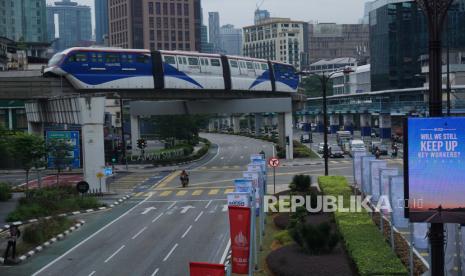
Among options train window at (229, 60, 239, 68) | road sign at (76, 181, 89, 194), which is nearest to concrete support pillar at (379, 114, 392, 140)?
train window at (229, 60, 239, 68)

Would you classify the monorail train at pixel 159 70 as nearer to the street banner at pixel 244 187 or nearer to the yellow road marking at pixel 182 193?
the yellow road marking at pixel 182 193

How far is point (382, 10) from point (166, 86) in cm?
6380

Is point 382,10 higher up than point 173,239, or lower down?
higher up

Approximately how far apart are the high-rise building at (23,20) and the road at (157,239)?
115 meters

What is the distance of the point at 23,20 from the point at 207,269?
154 m

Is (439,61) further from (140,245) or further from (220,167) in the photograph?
(220,167)

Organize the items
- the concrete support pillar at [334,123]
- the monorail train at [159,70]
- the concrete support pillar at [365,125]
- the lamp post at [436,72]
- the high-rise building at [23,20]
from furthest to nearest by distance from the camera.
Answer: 1. the high-rise building at [23,20]
2. the concrete support pillar at [334,123]
3. the concrete support pillar at [365,125]
4. the monorail train at [159,70]
5. the lamp post at [436,72]

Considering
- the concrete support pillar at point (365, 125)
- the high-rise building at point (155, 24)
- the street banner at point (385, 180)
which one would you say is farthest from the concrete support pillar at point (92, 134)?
the high-rise building at point (155, 24)

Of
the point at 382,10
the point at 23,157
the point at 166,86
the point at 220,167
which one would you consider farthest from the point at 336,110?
the point at 23,157

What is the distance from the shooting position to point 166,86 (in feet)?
184

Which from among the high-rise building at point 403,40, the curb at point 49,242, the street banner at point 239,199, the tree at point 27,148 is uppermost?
the high-rise building at point 403,40

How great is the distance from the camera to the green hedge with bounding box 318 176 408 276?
1608 cm

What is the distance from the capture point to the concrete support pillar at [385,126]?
306 ft

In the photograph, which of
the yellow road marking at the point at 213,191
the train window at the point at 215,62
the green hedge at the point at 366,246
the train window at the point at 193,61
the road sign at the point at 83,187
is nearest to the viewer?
the green hedge at the point at 366,246
